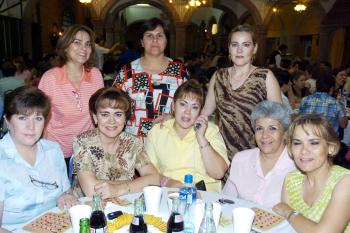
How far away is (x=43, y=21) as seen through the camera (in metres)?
13.2

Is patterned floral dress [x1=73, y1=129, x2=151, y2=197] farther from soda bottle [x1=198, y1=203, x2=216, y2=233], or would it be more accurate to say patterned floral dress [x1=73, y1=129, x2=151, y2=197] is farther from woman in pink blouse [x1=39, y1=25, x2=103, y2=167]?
soda bottle [x1=198, y1=203, x2=216, y2=233]

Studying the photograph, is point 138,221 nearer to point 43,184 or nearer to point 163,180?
point 43,184

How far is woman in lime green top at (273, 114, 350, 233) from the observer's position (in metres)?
1.83

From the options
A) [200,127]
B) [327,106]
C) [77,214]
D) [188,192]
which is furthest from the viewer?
[327,106]

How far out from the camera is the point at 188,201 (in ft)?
6.07

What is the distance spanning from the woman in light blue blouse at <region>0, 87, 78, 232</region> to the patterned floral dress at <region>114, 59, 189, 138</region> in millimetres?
993

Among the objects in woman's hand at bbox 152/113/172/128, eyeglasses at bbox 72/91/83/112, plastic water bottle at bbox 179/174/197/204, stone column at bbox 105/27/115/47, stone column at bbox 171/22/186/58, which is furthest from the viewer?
stone column at bbox 105/27/115/47

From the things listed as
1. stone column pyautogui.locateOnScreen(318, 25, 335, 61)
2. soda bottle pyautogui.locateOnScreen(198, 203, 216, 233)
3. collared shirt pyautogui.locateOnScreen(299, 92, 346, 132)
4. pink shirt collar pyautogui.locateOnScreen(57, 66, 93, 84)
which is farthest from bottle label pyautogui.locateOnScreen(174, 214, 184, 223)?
stone column pyautogui.locateOnScreen(318, 25, 335, 61)

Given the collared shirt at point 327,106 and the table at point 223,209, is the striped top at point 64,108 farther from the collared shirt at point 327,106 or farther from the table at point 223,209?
the collared shirt at point 327,106

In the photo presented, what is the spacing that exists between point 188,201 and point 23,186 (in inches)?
35.5

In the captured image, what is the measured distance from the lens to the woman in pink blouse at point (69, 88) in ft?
9.28

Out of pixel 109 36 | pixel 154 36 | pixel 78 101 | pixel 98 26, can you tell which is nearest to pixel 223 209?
pixel 78 101

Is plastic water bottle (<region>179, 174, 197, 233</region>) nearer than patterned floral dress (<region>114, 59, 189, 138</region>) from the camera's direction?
Yes

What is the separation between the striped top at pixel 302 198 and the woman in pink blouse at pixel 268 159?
0.45 feet
